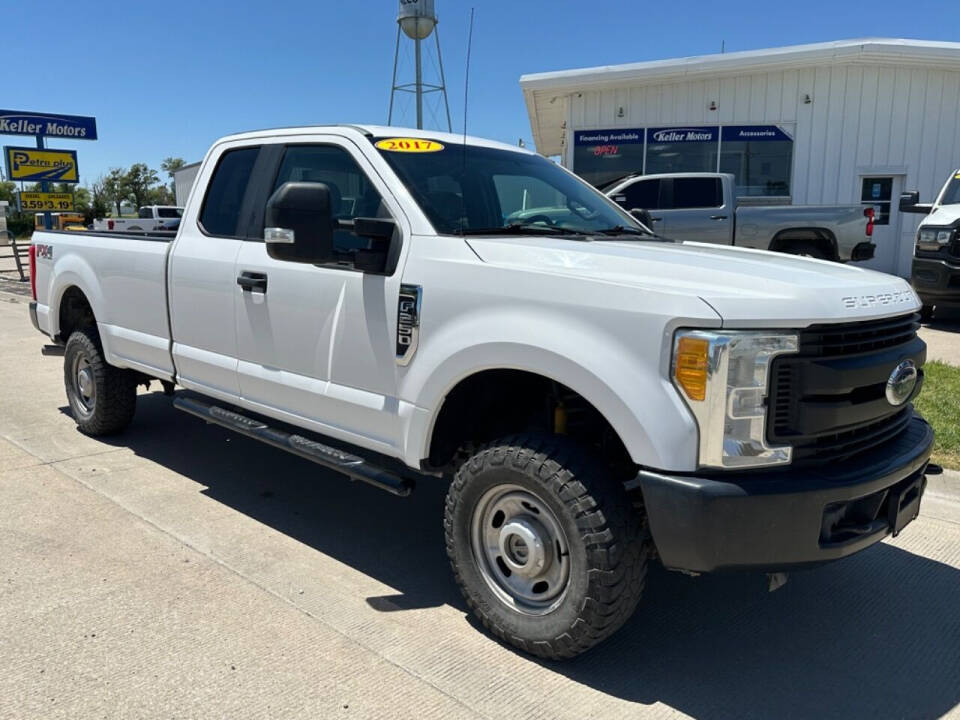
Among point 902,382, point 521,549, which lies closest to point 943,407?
point 902,382

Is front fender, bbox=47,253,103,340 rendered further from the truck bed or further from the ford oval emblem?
the ford oval emblem

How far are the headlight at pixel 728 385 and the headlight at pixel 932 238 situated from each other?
895cm

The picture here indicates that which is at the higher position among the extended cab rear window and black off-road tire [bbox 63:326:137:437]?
the extended cab rear window

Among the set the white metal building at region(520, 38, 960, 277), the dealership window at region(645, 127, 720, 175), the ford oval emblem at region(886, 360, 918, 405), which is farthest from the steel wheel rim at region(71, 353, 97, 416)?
the dealership window at region(645, 127, 720, 175)

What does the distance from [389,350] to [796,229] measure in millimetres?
10988

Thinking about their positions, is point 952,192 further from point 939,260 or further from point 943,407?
point 943,407

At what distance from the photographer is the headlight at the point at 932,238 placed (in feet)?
32.5

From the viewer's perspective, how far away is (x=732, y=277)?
2.65 meters

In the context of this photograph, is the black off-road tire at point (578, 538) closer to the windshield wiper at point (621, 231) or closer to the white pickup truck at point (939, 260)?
the windshield wiper at point (621, 231)

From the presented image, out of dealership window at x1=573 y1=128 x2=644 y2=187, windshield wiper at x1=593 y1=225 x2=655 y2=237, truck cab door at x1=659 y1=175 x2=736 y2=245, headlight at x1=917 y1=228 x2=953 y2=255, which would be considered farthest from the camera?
dealership window at x1=573 y1=128 x2=644 y2=187

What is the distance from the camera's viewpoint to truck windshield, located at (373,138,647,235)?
3543 mm

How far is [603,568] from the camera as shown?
2.70 m

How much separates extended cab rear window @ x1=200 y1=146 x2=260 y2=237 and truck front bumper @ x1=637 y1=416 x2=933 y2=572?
112 inches

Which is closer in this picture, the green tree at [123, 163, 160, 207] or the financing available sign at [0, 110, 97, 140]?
the financing available sign at [0, 110, 97, 140]
